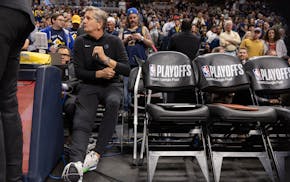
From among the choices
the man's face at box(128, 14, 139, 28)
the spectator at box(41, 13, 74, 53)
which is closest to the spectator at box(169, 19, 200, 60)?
the man's face at box(128, 14, 139, 28)

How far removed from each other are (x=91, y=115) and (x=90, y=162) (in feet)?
1.31

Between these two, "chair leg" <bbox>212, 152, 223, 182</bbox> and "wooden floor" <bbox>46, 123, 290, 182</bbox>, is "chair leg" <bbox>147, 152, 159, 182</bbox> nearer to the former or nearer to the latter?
"wooden floor" <bbox>46, 123, 290, 182</bbox>

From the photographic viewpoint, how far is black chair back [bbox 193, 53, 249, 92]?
9.96 feet

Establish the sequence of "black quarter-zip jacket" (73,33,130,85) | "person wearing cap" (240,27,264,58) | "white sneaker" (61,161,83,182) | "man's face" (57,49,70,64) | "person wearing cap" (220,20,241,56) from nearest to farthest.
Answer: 1. "white sneaker" (61,161,83,182)
2. "black quarter-zip jacket" (73,33,130,85)
3. "man's face" (57,49,70,64)
4. "person wearing cap" (240,27,264,58)
5. "person wearing cap" (220,20,241,56)

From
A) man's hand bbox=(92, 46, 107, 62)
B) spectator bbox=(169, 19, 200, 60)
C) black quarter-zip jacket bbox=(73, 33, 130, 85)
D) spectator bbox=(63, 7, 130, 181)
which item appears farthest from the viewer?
spectator bbox=(169, 19, 200, 60)

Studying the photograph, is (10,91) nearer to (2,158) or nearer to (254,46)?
(2,158)

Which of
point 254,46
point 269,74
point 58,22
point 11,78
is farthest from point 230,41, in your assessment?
point 11,78

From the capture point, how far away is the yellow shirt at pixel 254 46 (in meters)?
5.76

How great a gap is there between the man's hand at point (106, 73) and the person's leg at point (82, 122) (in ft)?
0.51

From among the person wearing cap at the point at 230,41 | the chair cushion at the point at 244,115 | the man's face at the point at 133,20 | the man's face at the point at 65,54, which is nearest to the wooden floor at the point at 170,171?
the chair cushion at the point at 244,115

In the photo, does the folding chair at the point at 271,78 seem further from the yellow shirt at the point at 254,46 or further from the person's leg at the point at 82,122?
the yellow shirt at the point at 254,46

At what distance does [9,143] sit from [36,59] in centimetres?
99

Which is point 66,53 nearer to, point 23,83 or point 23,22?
point 23,83

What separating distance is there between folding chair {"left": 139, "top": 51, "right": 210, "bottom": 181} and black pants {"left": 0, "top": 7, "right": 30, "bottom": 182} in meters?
1.01
